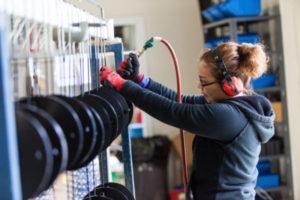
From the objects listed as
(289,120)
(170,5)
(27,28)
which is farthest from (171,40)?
(27,28)

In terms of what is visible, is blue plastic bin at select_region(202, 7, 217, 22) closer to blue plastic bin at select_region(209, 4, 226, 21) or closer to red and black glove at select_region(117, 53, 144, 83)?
blue plastic bin at select_region(209, 4, 226, 21)

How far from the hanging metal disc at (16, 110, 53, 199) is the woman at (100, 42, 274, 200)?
0.64m

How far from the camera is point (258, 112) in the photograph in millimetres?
1609

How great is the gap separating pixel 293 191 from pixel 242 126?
2.42 metres

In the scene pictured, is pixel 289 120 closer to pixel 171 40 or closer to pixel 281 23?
pixel 281 23

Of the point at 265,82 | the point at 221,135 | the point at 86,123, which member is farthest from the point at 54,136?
the point at 265,82

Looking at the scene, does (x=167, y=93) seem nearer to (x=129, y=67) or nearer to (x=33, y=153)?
(x=129, y=67)

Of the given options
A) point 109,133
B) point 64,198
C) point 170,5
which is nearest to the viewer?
point 109,133

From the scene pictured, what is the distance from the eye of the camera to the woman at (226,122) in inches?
59.3

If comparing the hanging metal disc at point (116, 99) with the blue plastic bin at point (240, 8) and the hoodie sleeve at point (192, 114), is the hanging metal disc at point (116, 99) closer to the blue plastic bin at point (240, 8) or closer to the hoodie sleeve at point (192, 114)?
the hoodie sleeve at point (192, 114)

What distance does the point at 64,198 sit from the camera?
1.64 m

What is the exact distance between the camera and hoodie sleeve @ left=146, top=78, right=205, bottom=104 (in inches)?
73.3

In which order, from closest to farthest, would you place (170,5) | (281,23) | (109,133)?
1. (109,133)
2. (281,23)
3. (170,5)

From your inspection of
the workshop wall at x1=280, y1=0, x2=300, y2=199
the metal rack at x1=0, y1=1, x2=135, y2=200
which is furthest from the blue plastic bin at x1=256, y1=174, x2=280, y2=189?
the metal rack at x1=0, y1=1, x2=135, y2=200
